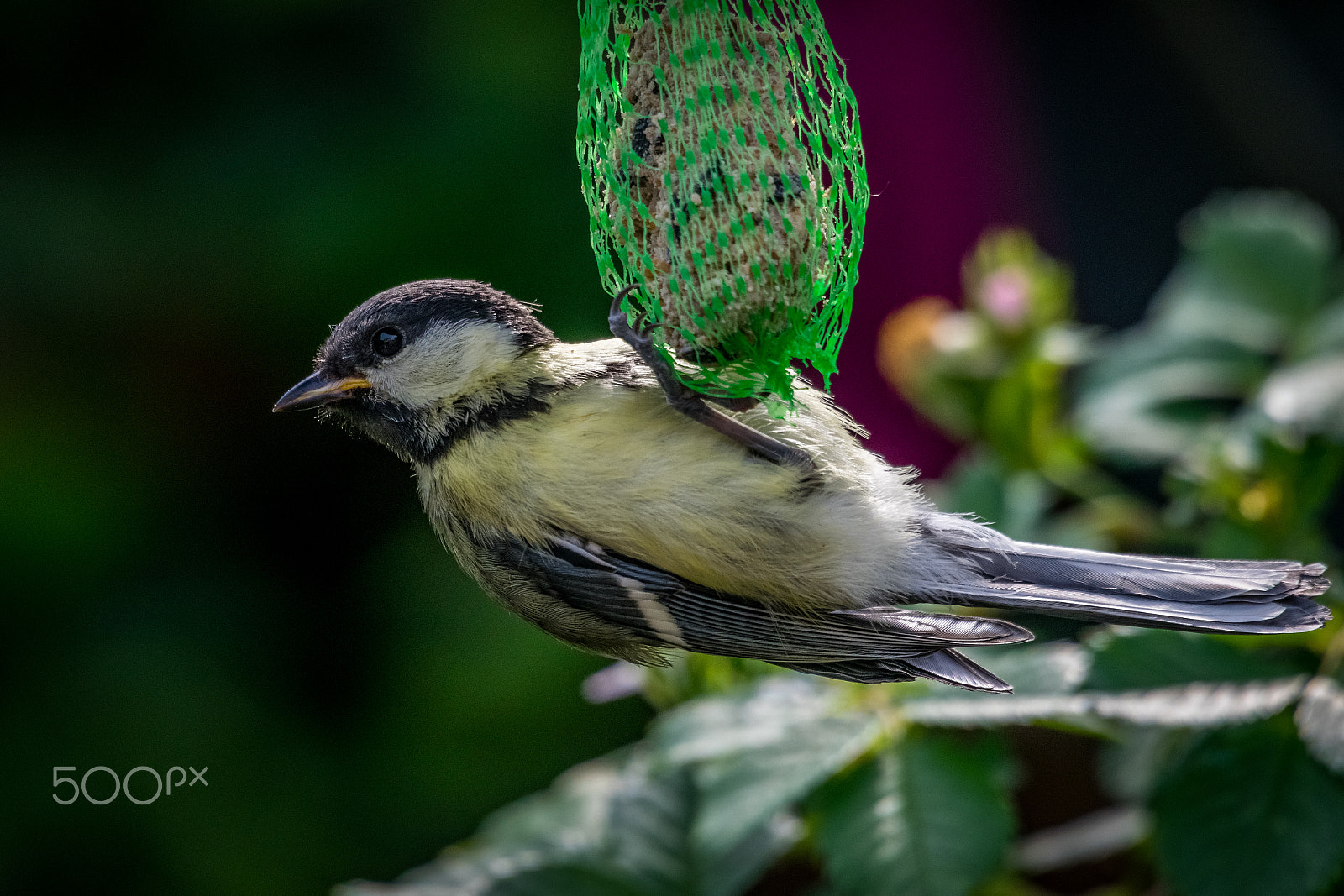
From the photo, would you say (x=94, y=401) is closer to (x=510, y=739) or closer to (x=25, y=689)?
(x=25, y=689)

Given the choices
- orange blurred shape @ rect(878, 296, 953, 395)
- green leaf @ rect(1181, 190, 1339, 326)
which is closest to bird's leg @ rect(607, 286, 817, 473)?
orange blurred shape @ rect(878, 296, 953, 395)

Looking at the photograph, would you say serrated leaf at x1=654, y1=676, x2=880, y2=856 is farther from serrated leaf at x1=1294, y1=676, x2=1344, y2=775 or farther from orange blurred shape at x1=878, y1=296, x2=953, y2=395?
orange blurred shape at x1=878, y1=296, x2=953, y2=395

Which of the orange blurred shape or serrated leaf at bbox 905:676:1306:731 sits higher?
the orange blurred shape

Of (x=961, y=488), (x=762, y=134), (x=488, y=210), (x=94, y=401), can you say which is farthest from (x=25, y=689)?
(x=762, y=134)

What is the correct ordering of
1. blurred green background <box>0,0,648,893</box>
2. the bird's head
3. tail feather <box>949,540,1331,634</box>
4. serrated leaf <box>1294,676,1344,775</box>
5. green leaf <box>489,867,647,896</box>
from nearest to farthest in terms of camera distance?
tail feather <box>949,540,1331,634</box> < serrated leaf <box>1294,676,1344,775</box> < the bird's head < green leaf <box>489,867,647,896</box> < blurred green background <box>0,0,648,893</box>

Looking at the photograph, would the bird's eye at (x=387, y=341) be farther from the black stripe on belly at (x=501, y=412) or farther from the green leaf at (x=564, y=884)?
the green leaf at (x=564, y=884)

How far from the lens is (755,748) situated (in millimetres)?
1569

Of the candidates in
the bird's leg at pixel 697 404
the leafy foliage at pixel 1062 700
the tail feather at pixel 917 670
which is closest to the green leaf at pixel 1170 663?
the leafy foliage at pixel 1062 700

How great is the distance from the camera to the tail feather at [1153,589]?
1220 mm

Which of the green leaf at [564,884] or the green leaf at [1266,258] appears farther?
the green leaf at [1266,258]

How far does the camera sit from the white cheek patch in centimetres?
146

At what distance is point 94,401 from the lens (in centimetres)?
278

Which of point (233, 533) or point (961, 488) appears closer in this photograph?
point (961, 488)

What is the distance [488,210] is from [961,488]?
51.5 inches
